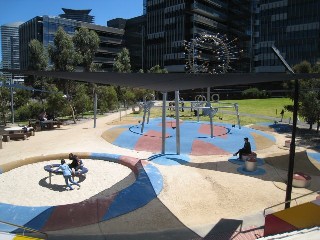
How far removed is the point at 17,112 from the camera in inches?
1363

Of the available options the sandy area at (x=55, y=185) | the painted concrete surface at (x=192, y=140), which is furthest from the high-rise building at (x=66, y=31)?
the sandy area at (x=55, y=185)

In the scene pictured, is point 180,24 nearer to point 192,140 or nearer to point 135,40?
point 135,40

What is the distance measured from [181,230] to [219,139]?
43.3ft

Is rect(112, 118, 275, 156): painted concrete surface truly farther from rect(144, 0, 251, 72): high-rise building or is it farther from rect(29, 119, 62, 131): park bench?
rect(144, 0, 251, 72): high-rise building

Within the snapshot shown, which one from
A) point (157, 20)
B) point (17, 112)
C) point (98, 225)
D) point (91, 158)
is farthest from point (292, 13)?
point (98, 225)

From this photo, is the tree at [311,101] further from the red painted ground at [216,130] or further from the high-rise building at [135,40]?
the high-rise building at [135,40]

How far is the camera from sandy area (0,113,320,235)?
1031 cm

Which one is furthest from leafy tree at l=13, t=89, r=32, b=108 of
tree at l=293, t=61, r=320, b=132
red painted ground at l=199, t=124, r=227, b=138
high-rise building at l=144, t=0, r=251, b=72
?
high-rise building at l=144, t=0, r=251, b=72

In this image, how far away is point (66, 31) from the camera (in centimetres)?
9100

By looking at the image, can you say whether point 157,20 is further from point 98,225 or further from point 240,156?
point 98,225

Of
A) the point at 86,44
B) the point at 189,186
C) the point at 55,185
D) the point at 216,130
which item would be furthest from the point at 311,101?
the point at 86,44

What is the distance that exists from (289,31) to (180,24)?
1194 inches

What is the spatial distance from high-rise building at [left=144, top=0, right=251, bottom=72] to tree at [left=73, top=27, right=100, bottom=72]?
49371 mm

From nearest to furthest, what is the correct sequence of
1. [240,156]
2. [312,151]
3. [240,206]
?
[240,206] → [240,156] → [312,151]
